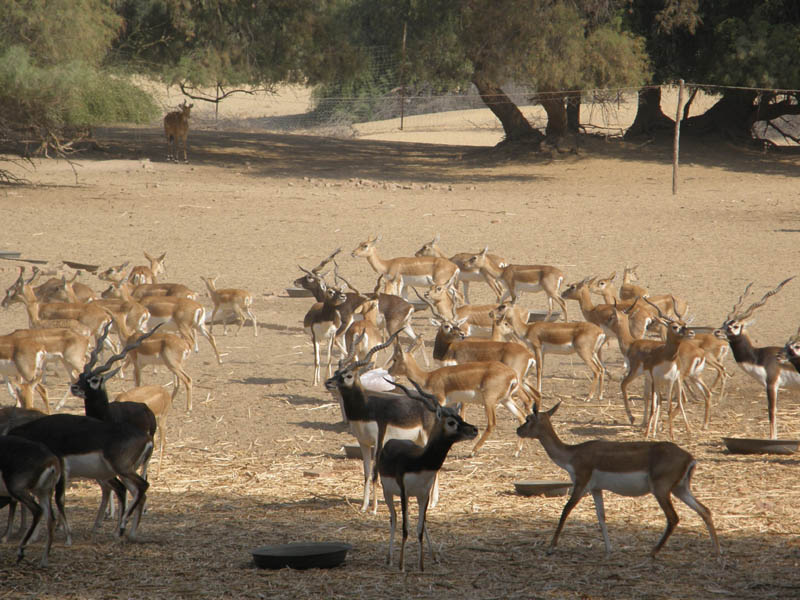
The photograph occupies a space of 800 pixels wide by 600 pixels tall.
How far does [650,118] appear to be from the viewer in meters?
33.2

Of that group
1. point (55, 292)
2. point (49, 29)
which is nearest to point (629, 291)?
point (55, 292)

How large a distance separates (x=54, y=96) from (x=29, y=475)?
56.9 ft

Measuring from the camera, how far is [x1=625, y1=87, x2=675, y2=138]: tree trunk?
107ft

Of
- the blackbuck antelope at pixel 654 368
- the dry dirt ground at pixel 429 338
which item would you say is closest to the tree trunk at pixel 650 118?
the dry dirt ground at pixel 429 338

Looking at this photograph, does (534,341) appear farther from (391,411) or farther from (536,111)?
(536,111)

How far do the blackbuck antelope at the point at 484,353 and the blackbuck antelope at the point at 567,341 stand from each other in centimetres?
80

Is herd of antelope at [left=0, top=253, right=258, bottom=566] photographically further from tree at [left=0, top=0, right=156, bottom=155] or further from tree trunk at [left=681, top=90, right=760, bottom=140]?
tree trunk at [left=681, top=90, right=760, bottom=140]

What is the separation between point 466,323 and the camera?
37.8ft

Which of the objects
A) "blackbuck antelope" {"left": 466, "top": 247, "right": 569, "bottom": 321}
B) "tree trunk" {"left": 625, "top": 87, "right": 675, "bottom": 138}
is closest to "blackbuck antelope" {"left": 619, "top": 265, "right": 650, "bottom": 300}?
"blackbuck antelope" {"left": 466, "top": 247, "right": 569, "bottom": 321}

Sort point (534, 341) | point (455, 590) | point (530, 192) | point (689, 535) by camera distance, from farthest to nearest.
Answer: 1. point (530, 192)
2. point (534, 341)
3. point (689, 535)
4. point (455, 590)

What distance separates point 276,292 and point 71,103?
9.45 meters

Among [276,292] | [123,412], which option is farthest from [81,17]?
[123,412]

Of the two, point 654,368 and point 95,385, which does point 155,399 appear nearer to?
point 95,385

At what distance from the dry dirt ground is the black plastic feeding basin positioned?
0.07 metres
